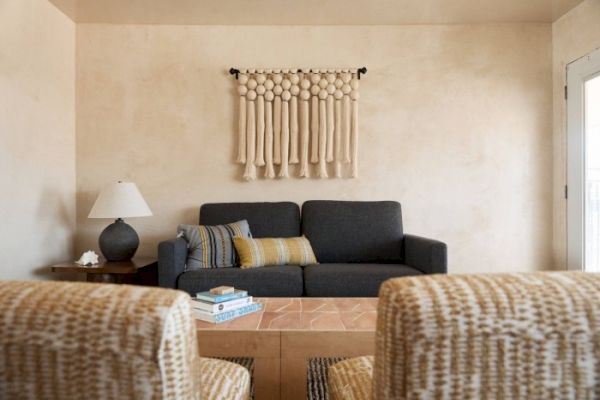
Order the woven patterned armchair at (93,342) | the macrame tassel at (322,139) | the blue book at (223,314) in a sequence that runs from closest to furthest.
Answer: the woven patterned armchair at (93,342) < the blue book at (223,314) < the macrame tassel at (322,139)

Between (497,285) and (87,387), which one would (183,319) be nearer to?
(87,387)

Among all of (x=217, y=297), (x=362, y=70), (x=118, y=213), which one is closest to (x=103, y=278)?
(x=118, y=213)

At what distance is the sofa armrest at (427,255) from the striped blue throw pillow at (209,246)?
123cm

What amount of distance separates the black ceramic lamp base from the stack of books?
1470mm

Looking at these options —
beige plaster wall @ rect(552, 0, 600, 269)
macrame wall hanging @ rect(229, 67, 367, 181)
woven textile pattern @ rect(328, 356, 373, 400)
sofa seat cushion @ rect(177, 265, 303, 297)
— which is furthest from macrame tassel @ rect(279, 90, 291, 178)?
woven textile pattern @ rect(328, 356, 373, 400)

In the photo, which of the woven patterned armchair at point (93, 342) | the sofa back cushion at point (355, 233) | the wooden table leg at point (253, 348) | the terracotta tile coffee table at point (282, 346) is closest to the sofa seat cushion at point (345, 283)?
the sofa back cushion at point (355, 233)

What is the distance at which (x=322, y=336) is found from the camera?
1.60 m

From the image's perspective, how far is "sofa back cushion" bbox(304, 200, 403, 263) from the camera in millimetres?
3207

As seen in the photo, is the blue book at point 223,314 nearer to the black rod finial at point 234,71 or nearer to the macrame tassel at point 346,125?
the macrame tassel at point 346,125

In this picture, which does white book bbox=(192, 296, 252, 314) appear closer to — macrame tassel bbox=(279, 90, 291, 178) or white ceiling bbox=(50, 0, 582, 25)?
macrame tassel bbox=(279, 90, 291, 178)

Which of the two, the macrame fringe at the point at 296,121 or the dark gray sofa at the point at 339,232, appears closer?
the dark gray sofa at the point at 339,232

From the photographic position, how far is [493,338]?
0.56 m

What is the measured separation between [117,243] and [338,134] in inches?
76.0

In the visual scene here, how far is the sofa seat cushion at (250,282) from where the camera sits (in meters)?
2.62
